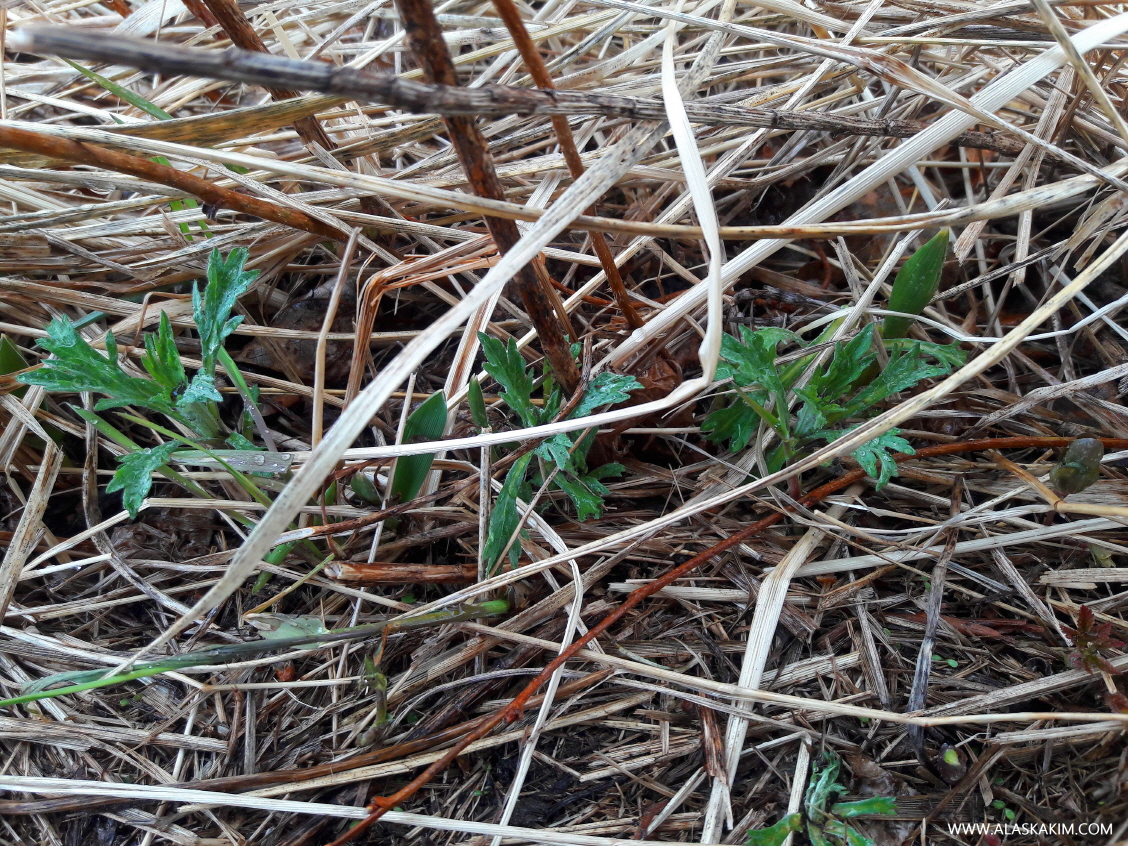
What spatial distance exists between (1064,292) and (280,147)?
2.02 m

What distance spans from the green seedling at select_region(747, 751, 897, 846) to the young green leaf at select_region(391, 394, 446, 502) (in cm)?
94

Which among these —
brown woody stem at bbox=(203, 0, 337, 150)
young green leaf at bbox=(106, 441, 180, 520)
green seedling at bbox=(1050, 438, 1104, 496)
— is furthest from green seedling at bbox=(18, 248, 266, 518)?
green seedling at bbox=(1050, 438, 1104, 496)

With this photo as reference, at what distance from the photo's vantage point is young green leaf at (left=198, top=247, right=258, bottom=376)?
1.38 m

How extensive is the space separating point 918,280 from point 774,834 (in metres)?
1.12

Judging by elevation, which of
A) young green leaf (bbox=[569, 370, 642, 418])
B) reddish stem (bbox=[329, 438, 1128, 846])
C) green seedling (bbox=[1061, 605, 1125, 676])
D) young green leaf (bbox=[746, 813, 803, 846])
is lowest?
young green leaf (bbox=[746, 813, 803, 846])

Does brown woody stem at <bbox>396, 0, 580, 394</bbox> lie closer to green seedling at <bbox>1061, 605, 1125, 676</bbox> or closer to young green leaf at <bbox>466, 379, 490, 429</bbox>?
young green leaf at <bbox>466, 379, 490, 429</bbox>

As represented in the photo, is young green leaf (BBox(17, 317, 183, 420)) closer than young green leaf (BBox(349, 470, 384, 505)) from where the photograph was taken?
Yes

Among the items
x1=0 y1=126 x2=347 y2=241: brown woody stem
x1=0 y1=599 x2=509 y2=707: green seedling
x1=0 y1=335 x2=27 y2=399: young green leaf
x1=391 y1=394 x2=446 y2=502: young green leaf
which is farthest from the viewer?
x1=0 y1=335 x2=27 y2=399: young green leaf

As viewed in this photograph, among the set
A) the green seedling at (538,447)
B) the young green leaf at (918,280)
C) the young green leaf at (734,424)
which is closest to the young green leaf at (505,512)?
the green seedling at (538,447)

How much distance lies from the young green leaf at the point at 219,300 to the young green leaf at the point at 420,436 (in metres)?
0.41

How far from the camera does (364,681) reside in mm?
1366

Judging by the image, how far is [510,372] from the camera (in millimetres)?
1355

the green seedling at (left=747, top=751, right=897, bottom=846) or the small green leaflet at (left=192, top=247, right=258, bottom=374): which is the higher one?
the small green leaflet at (left=192, top=247, right=258, bottom=374)

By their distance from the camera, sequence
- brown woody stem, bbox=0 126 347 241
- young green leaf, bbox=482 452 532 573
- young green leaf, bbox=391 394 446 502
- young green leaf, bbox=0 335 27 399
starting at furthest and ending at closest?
young green leaf, bbox=0 335 27 399
young green leaf, bbox=391 394 446 502
young green leaf, bbox=482 452 532 573
brown woody stem, bbox=0 126 347 241
